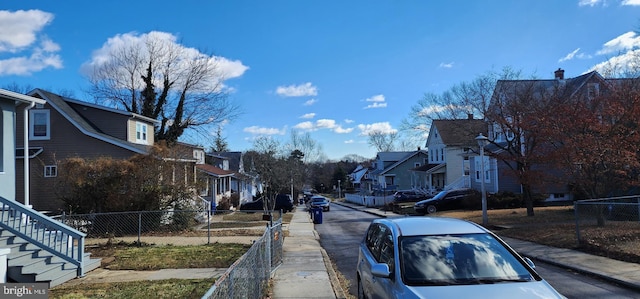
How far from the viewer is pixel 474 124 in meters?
27.6

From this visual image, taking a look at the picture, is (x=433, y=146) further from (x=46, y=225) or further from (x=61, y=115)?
(x=46, y=225)

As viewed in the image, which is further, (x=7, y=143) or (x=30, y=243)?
(x=7, y=143)

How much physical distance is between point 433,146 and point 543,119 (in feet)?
117

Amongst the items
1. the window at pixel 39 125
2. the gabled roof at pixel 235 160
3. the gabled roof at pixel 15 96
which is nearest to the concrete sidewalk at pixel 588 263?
the gabled roof at pixel 15 96

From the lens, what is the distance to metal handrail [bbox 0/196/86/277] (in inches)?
397

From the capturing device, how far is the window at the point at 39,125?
78.7 feet

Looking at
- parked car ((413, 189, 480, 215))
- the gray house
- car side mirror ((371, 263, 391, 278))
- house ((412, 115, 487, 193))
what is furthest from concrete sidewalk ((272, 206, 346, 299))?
house ((412, 115, 487, 193))

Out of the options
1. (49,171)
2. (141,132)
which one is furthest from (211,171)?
(49,171)

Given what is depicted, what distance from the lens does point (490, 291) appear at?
169 inches

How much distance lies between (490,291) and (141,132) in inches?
1096

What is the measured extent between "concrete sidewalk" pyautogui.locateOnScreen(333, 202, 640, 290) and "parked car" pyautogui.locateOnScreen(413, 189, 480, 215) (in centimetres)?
1621

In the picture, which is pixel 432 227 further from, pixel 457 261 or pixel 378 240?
pixel 378 240

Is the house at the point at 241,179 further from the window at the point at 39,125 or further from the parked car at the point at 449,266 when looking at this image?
the parked car at the point at 449,266

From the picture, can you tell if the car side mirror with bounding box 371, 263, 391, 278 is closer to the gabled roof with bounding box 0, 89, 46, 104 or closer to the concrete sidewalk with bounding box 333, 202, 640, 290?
the concrete sidewalk with bounding box 333, 202, 640, 290
